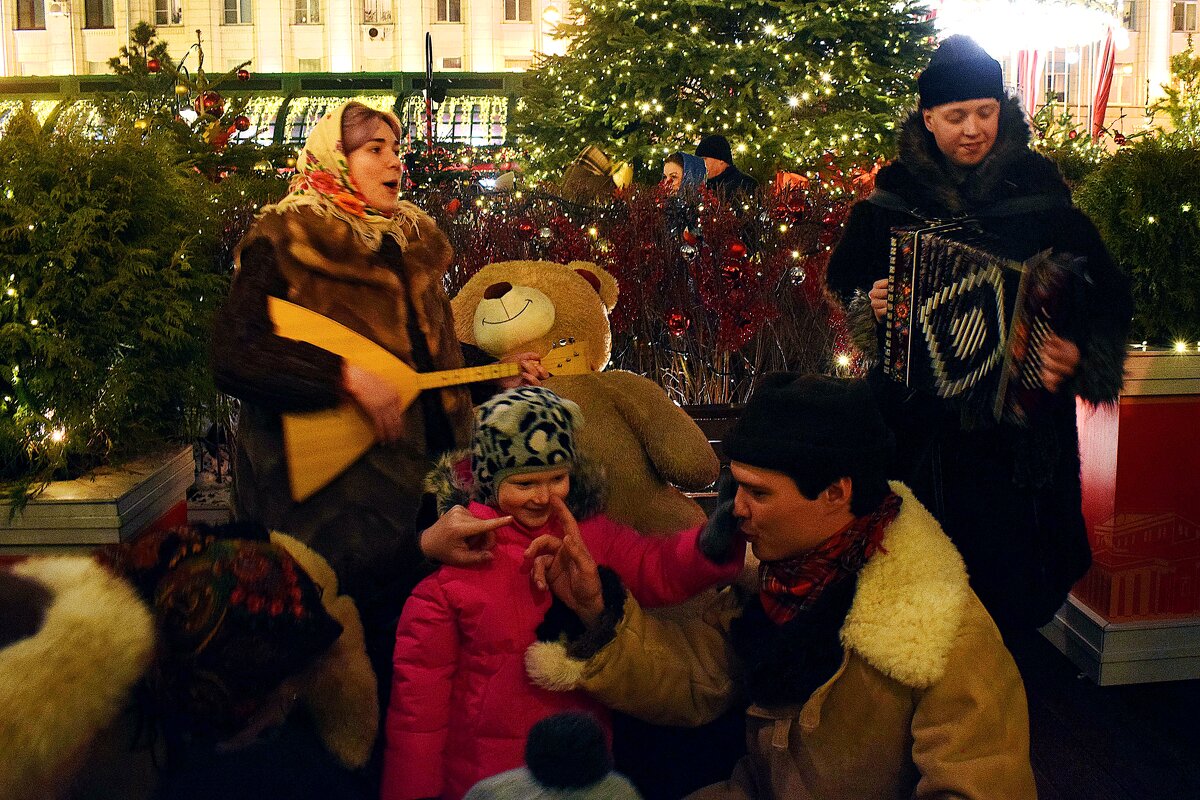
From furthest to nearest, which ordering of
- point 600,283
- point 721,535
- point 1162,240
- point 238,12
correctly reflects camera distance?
1. point 238,12
2. point 1162,240
3. point 600,283
4. point 721,535

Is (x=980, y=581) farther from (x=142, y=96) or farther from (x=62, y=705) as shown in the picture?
(x=142, y=96)

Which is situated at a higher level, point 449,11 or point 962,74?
point 449,11

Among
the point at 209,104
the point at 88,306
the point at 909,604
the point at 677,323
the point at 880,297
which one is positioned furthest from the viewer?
the point at 209,104

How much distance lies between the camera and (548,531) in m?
2.39

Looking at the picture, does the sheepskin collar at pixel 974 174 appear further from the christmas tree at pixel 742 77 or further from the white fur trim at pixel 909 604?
the christmas tree at pixel 742 77

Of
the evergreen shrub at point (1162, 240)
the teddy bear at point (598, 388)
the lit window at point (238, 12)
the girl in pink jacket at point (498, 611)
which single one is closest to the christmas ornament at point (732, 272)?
the evergreen shrub at point (1162, 240)

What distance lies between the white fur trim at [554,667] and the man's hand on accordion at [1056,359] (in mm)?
1335

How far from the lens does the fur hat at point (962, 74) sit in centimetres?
280

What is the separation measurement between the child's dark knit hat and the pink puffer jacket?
0.08m

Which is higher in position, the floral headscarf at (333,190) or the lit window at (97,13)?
the lit window at (97,13)

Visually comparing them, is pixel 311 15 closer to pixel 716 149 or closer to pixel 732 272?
pixel 716 149

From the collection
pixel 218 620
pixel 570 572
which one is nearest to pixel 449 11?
pixel 570 572

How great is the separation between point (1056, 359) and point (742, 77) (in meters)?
9.82

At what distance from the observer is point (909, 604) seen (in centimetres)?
192
